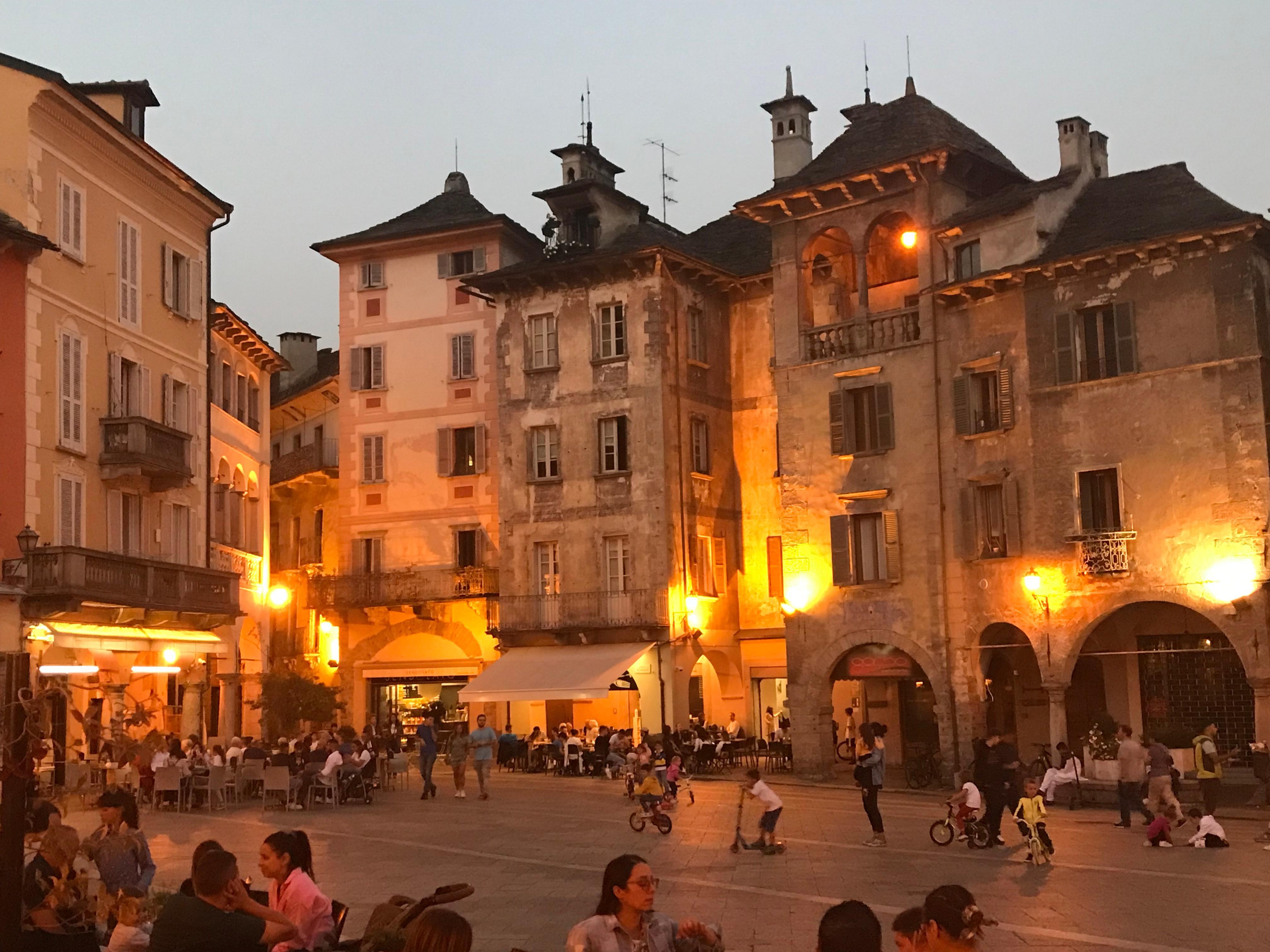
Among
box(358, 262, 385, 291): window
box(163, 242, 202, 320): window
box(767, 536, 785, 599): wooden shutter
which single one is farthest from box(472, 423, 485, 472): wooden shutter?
box(163, 242, 202, 320): window

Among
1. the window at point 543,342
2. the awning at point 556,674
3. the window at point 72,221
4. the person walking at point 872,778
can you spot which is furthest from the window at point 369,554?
the person walking at point 872,778

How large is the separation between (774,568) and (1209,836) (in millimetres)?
22148

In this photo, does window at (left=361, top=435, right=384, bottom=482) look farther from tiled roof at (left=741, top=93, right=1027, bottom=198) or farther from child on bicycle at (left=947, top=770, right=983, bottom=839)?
child on bicycle at (left=947, top=770, right=983, bottom=839)

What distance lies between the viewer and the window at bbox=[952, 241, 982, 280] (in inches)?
1375

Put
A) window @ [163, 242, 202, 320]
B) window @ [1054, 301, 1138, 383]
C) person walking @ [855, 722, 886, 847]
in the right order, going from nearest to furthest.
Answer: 1. person walking @ [855, 722, 886, 847]
2. window @ [1054, 301, 1138, 383]
3. window @ [163, 242, 202, 320]

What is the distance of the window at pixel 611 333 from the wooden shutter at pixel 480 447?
492 cm

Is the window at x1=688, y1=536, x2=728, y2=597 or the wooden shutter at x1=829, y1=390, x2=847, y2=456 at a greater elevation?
the wooden shutter at x1=829, y1=390, x2=847, y2=456

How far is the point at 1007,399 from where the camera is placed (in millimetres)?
33500

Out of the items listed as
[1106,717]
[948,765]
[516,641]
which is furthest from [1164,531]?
[516,641]

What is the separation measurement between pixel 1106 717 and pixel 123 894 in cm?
2522

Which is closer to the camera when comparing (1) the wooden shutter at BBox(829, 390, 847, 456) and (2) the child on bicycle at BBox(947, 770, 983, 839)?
(2) the child on bicycle at BBox(947, 770, 983, 839)

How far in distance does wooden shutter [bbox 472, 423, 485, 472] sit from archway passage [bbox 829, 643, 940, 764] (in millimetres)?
12317

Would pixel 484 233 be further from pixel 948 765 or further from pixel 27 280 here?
pixel 948 765

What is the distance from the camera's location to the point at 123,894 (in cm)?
1034
